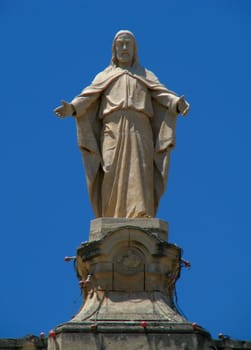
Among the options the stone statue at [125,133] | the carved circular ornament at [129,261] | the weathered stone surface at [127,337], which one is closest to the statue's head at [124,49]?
the stone statue at [125,133]

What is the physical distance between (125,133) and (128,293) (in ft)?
A: 13.0

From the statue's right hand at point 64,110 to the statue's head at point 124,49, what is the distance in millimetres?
1787

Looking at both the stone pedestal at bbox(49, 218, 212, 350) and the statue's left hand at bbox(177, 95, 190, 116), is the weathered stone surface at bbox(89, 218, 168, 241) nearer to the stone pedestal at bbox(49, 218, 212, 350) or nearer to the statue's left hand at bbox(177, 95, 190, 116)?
the stone pedestal at bbox(49, 218, 212, 350)

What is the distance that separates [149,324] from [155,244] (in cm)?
210

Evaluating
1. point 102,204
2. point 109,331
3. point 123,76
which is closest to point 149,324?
point 109,331

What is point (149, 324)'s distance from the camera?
39844 mm

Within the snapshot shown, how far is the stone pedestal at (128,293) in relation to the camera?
39625 millimetres

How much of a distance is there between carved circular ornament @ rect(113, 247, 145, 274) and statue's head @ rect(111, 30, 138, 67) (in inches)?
201

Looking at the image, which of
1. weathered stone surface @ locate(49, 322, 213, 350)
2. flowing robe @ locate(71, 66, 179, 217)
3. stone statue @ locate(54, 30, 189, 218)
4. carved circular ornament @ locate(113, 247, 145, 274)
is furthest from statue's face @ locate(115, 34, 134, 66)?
weathered stone surface @ locate(49, 322, 213, 350)

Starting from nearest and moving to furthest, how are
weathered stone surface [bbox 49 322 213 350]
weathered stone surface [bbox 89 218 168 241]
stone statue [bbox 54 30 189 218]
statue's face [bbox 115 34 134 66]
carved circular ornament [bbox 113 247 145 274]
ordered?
weathered stone surface [bbox 49 322 213 350]
carved circular ornament [bbox 113 247 145 274]
weathered stone surface [bbox 89 218 168 241]
stone statue [bbox 54 30 189 218]
statue's face [bbox 115 34 134 66]

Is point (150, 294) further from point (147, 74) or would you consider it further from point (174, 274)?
point (147, 74)

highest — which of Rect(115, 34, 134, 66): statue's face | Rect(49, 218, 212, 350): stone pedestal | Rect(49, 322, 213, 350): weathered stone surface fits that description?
Rect(115, 34, 134, 66): statue's face

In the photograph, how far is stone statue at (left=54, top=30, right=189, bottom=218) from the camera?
138 feet

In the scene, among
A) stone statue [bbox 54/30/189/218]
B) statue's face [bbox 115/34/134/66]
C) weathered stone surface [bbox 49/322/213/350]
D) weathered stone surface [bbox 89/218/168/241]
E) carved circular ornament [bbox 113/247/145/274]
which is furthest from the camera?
statue's face [bbox 115/34/134/66]
